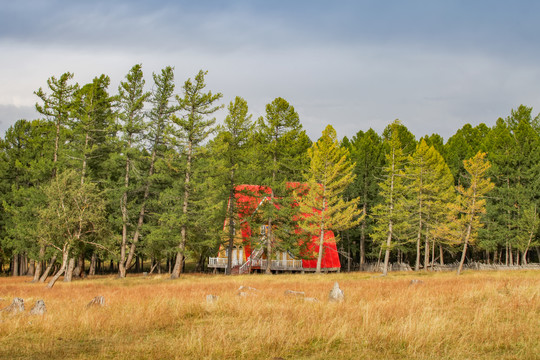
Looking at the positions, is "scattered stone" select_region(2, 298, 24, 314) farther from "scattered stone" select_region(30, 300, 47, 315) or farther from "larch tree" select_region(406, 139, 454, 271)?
"larch tree" select_region(406, 139, 454, 271)

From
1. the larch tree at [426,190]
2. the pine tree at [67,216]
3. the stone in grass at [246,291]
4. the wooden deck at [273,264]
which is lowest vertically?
the wooden deck at [273,264]

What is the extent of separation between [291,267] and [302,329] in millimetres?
33173

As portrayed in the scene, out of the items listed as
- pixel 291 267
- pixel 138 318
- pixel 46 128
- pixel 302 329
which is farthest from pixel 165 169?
pixel 302 329

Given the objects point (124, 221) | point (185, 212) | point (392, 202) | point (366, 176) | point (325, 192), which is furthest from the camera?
point (366, 176)

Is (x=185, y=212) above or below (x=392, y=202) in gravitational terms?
below

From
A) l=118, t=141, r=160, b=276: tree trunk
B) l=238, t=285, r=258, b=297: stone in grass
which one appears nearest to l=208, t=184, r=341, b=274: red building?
l=118, t=141, r=160, b=276: tree trunk

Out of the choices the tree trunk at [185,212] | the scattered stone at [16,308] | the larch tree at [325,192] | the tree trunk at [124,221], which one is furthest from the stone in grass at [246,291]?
the tree trunk at [124,221]

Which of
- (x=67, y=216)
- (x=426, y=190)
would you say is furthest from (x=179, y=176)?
(x=426, y=190)

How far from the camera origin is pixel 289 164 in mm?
36281

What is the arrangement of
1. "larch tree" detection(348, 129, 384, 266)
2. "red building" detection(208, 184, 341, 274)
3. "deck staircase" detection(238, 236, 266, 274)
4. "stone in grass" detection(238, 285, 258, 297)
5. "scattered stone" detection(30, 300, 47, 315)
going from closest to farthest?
"scattered stone" detection(30, 300, 47, 315) → "stone in grass" detection(238, 285, 258, 297) → "red building" detection(208, 184, 341, 274) → "deck staircase" detection(238, 236, 266, 274) → "larch tree" detection(348, 129, 384, 266)

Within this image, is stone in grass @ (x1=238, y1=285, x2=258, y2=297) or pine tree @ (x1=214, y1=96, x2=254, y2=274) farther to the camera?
pine tree @ (x1=214, y1=96, x2=254, y2=274)

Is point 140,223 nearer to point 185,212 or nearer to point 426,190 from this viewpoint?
point 185,212

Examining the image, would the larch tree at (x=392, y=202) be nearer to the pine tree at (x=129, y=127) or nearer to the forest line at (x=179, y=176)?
the forest line at (x=179, y=176)

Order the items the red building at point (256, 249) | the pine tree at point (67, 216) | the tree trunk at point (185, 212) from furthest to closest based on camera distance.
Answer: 1. the red building at point (256, 249)
2. the tree trunk at point (185, 212)
3. the pine tree at point (67, 216)
